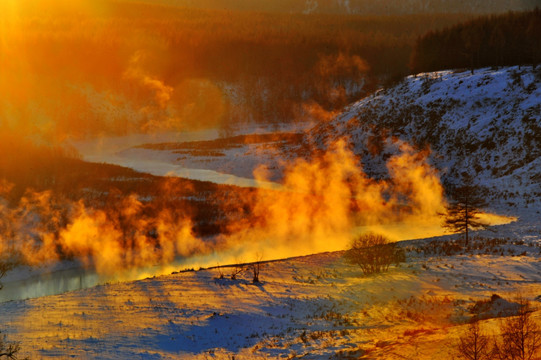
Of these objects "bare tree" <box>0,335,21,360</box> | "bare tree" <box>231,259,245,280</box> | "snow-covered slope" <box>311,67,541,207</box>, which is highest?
"snow-covered slope" <box>311,67,541,207</box>

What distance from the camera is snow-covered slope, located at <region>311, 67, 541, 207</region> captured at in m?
41.1

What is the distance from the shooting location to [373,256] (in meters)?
22.5

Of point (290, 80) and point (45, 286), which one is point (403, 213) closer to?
point (45, 286)

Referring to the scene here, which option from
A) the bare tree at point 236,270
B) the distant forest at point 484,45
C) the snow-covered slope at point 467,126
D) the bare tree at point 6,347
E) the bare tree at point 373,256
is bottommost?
the bare tree at point 6,347

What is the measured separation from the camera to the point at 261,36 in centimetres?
15962

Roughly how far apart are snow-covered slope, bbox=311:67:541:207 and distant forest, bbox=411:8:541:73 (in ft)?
21.2

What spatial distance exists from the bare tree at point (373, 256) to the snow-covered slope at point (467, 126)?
1712 centimetres

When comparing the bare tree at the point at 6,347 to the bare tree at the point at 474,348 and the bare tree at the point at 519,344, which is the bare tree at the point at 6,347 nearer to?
the bare tree at the point at 474,348

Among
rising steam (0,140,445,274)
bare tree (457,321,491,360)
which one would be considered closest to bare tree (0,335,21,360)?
bare tree (457,321,491,360)

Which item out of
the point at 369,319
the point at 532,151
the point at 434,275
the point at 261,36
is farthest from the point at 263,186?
the point at 261,36

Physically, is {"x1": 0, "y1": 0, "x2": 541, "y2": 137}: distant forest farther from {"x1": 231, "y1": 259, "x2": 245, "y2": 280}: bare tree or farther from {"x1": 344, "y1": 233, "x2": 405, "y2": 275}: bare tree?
{"x1": 231, "y1": 259, "x2": 245, "y2": 280}: bare tree

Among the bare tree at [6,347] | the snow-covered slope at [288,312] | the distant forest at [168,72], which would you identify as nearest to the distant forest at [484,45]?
the distant forest at [168,72]

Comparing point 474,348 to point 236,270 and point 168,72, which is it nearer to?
point 236,270

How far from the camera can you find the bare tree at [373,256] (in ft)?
72.0
